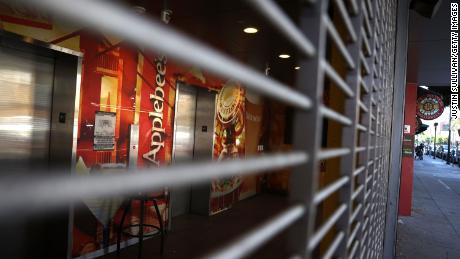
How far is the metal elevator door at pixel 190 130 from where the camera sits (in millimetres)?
5059

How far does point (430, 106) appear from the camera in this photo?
355 inches

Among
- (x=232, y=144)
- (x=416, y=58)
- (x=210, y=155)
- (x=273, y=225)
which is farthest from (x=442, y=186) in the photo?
(x=273, y=225)

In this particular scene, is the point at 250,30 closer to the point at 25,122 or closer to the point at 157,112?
the point at 157,112

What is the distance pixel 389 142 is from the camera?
2.91 meters

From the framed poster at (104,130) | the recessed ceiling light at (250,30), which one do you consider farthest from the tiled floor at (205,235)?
the recessed ceiling light at (250,30)

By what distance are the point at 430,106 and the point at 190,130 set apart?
6.79 m

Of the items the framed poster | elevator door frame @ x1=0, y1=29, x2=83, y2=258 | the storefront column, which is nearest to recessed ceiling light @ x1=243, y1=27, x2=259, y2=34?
the framed poster

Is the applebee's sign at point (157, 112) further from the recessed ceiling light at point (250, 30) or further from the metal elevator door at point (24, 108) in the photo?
the metal elevator door at point (24, 108)

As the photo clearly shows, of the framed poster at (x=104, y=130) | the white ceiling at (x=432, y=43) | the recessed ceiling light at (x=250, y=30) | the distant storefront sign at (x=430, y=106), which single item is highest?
the white ceiling at (x=432, y=43)

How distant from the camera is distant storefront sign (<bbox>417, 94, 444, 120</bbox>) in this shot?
8784 mm

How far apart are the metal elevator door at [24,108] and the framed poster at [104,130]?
1.43 feet

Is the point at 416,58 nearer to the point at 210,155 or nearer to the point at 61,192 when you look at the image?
the point at 210,155

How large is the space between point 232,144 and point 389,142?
3.78m

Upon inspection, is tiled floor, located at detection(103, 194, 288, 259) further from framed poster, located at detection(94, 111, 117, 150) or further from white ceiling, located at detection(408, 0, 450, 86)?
white ceiling, located at detection(408, 0, 450, 86)
